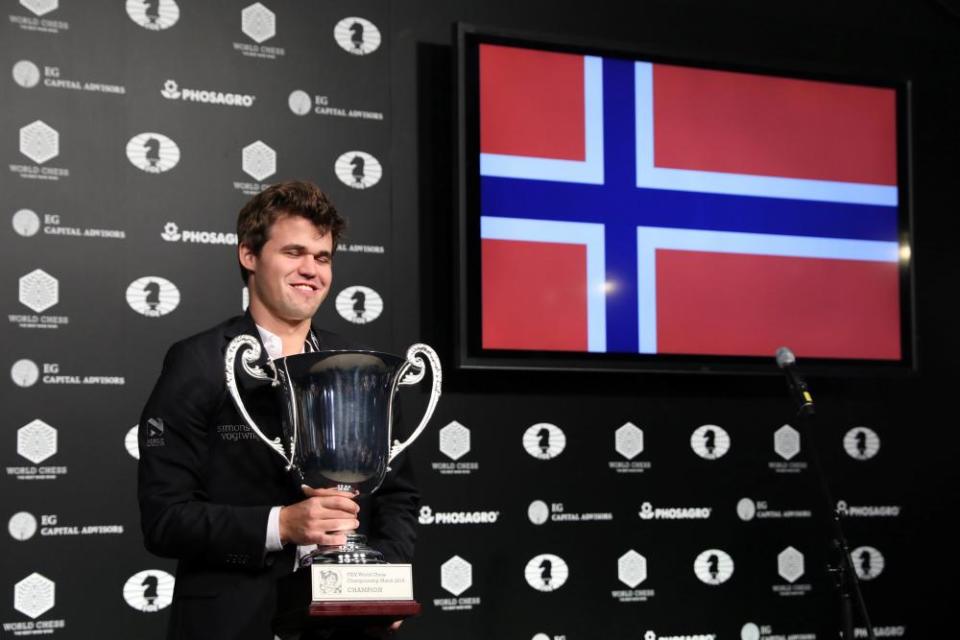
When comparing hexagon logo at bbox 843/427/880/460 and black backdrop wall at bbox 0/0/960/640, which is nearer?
black backdrop wall at bbox 0/0/960/640

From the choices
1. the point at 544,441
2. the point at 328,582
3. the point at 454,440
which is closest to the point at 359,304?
the point at 454,440

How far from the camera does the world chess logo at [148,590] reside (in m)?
3.59

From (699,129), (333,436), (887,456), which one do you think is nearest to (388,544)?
(333,436)

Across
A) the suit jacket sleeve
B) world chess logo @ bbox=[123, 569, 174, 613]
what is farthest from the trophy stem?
world chess logo @ bbox=[123, 569, 174, 613]

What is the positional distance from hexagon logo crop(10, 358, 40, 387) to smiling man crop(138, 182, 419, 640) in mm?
1213

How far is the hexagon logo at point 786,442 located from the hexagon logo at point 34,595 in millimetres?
2568

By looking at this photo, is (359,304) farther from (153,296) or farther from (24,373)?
(24,373)

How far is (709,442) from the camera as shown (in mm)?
4406

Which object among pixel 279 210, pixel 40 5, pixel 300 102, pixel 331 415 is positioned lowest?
pixel 331 415

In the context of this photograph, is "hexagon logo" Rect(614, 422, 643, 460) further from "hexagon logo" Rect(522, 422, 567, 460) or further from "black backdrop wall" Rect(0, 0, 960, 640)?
"hexagon logo" Rect(522, 422, 567, 460)

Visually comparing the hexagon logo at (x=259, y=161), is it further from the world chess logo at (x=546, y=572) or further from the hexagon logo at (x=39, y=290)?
the world chess logo at (x=546, y=572)

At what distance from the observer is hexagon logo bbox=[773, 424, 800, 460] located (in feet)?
14.7

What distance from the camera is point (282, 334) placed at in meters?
2.62

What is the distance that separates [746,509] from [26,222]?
2.66 metres
